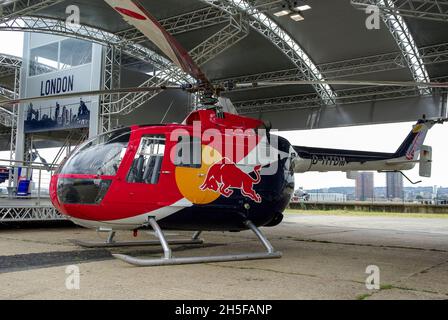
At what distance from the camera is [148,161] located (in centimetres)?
732

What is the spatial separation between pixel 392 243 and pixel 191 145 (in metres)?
6.51

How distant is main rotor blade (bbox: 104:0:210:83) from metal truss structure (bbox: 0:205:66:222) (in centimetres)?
737

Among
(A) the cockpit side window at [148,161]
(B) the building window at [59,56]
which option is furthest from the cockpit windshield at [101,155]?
(B) the building window at [59,56]

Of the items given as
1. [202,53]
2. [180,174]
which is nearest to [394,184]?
[202,53]

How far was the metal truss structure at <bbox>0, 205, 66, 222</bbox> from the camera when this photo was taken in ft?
39.0

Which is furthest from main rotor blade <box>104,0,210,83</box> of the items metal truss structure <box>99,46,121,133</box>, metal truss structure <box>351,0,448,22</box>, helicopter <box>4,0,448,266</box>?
metal truss structure <box>99,46,121,133</box>

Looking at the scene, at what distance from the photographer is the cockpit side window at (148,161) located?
719cm

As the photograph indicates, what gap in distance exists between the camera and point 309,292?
16.9ft

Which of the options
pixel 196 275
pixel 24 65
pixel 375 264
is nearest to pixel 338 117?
pixel 24 65

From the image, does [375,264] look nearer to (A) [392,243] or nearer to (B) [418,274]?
(B) [418,274]

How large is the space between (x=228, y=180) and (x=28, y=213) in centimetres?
723

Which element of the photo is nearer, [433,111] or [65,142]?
[433,111]

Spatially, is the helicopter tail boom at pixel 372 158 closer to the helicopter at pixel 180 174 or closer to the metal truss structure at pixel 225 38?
the helicopter at pixel 180 174

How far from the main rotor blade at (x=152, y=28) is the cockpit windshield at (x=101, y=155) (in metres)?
1.45
